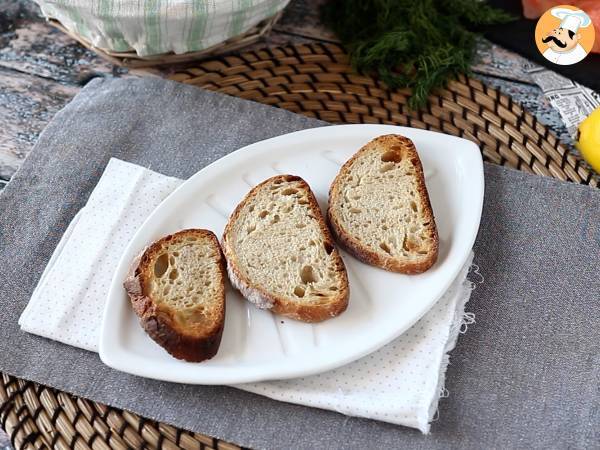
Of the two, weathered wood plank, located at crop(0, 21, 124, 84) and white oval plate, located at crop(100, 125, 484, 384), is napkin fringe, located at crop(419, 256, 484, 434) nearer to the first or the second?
white oval plate, located at crop(100, 125, 484, 384)

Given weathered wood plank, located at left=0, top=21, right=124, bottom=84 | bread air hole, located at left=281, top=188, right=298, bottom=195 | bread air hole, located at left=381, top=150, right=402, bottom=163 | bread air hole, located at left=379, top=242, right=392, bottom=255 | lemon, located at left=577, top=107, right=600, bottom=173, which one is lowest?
weathered wood plank, located at left=0, top=21, right=124, bottom=84

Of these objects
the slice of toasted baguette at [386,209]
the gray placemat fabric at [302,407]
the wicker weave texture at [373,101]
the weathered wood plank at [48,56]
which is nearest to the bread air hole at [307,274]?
the slice of toasted baguette at [386,209]

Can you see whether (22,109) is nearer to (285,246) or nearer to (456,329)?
(285,246)

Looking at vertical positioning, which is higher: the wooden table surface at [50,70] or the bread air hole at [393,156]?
the bread air hole at [393,156]

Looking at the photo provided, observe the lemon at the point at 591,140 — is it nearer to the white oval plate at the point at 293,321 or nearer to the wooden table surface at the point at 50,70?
the wooden table surface at the point at 50,70

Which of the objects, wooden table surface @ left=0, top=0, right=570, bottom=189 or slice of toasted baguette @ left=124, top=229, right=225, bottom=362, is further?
wooden table surface @ left=0, top=0, right=570, bottom=189

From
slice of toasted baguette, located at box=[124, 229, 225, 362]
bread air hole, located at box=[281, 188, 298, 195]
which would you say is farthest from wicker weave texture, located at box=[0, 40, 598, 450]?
slice of toasted baguette, located at box=[124, 229, 225, 362]
